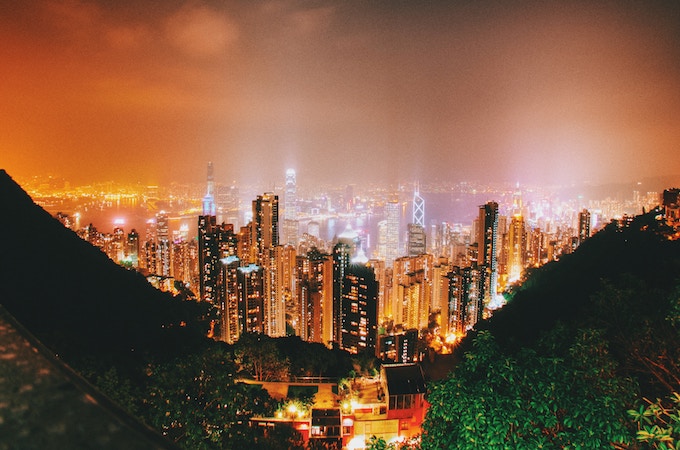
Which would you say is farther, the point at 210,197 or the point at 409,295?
the point at 210,197

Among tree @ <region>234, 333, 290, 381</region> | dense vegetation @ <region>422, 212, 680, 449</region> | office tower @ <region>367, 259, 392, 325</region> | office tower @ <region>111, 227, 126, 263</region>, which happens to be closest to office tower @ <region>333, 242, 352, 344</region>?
office tower @ <region>367, 259, 392, 325</region>

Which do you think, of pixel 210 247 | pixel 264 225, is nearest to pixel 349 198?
pixel 264 225

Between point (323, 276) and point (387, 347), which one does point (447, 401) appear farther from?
point (323, 276)

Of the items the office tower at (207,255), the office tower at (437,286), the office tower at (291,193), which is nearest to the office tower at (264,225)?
the office tower at (207,255)

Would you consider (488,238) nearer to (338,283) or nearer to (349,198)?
(338,283)

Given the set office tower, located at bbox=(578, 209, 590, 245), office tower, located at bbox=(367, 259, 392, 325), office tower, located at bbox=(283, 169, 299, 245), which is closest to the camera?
office tower, located at bbox=(367, 259, 392, 325)

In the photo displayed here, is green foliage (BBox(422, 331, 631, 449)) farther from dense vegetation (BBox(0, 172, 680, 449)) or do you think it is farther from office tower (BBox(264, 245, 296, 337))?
office tower (BBox(264, 245, 296, 337))

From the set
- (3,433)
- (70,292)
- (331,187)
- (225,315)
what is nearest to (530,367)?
(3,433)
